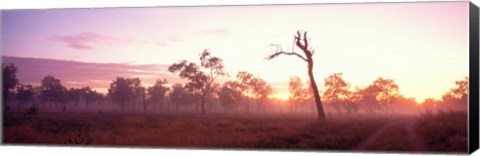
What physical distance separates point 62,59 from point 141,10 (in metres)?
2.17

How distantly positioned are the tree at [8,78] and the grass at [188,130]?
0.56m

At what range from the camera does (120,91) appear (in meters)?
18.1

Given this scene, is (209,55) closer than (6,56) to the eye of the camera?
Yes

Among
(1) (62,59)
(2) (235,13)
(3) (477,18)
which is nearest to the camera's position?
(3) (477,18)

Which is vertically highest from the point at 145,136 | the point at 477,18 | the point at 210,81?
the point at 477,18

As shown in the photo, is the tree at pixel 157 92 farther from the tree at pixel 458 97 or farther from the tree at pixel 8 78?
the tree at pixel 458 97

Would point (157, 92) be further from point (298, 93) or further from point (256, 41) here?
point (298, 93)

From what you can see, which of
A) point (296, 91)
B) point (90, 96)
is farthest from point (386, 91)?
point (90, 96)

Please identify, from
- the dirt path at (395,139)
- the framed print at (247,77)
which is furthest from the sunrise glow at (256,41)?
the dirt path at (395,139)

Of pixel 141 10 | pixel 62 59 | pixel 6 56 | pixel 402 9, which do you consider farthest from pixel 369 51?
pixel 6 56

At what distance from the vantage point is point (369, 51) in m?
16.6

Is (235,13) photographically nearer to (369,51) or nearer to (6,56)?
(369,51)

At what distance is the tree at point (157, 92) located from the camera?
58.5ft

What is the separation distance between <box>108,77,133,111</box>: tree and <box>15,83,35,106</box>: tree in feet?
6.22
